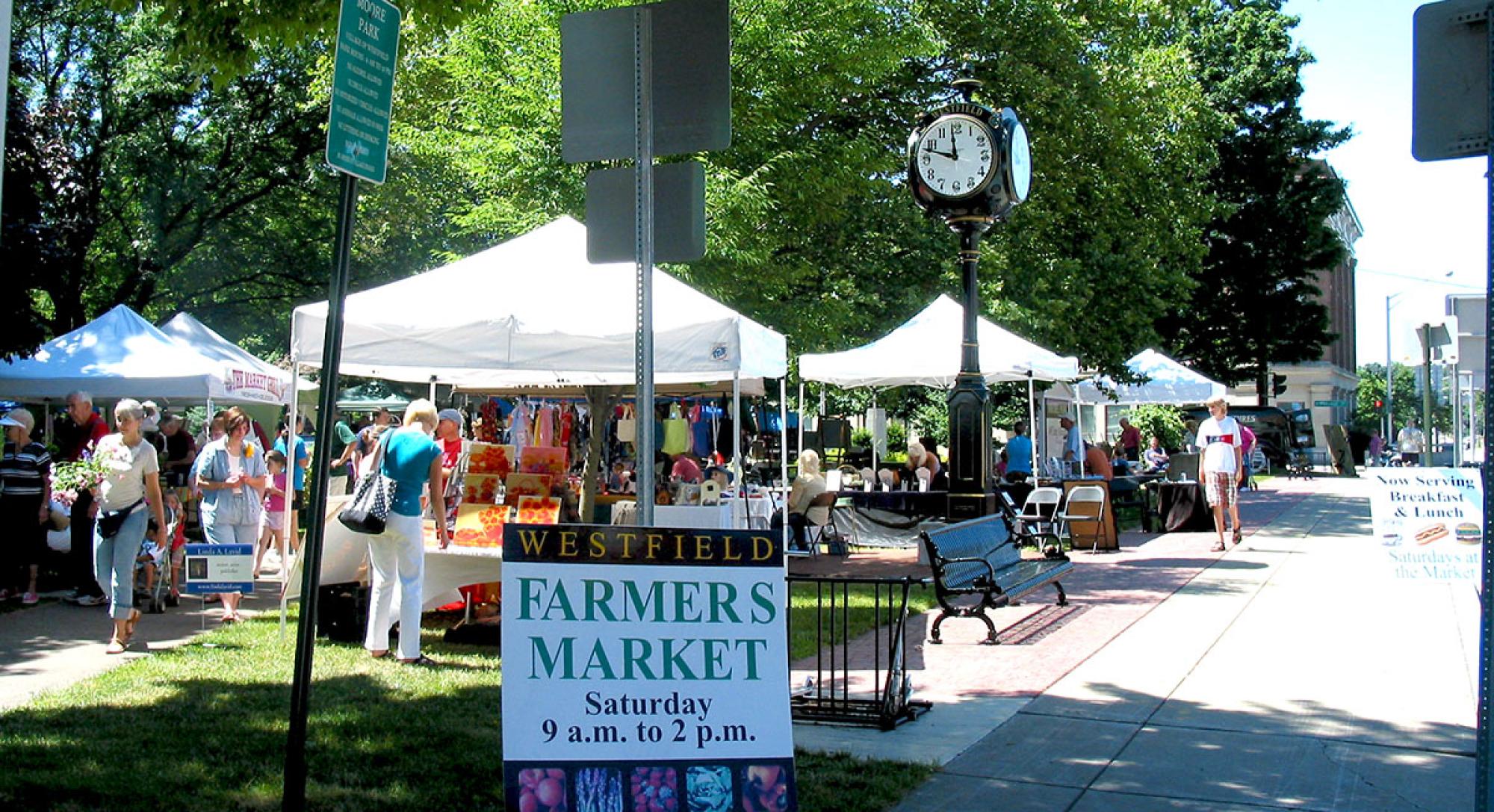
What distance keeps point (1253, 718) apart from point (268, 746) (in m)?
5.10

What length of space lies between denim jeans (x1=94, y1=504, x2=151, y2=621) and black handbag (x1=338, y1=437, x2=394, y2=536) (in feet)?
5.93

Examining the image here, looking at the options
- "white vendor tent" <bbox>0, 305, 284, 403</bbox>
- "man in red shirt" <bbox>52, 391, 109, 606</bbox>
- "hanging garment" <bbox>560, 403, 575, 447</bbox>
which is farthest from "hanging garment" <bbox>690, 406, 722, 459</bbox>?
"man in red shirt" <bbox>52, 391, 109, 606</bbox>

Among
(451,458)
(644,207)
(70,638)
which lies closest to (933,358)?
(451,458)

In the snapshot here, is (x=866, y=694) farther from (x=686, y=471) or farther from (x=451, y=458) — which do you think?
(x=686, y=471)

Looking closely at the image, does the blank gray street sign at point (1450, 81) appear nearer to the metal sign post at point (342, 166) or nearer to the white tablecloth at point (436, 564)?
the metal sign post at point (342, 166)

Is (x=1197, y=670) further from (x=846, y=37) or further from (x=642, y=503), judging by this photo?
(x=846, y=37)

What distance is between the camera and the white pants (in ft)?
27.3

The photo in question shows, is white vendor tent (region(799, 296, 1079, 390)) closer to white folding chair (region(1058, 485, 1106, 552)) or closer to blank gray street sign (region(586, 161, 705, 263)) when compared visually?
white folding chair (region(1058, 485, 1106, 552))

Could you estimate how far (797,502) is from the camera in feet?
49.0

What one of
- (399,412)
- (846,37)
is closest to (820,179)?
(846,37)

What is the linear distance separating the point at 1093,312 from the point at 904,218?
3.81m

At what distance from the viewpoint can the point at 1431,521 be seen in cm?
638

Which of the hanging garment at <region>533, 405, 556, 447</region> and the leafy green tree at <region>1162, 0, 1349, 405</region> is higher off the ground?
the leafy green tree at <region>1162, 0, 1349, 405</region>

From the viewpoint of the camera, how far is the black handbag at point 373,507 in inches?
319
